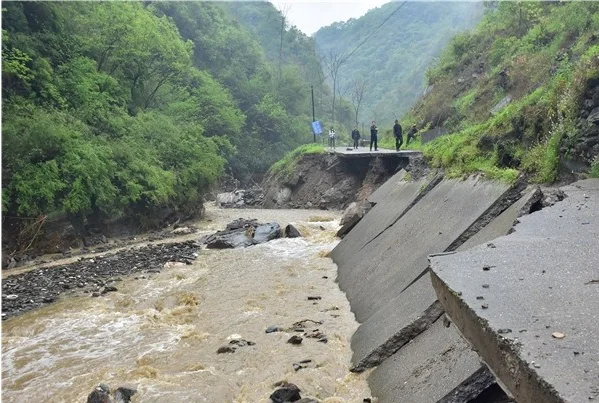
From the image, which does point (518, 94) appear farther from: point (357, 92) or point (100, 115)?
point (357, 92)

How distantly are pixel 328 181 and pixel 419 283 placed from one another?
Answer: 2294 cm

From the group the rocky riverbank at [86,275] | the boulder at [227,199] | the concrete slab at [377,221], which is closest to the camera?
the rocky riverbank at [86,275]

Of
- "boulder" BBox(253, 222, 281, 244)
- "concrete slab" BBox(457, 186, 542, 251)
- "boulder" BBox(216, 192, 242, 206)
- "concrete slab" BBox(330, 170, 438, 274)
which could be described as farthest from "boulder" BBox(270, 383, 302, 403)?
"boulder" BBox(216, 192, 242, 206)

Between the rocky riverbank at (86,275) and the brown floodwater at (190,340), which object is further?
the rocky riverbank at (86,275)

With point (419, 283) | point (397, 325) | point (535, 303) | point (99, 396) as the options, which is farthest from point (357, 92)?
point (535, 303)

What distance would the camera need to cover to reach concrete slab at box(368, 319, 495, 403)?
395 centimetres

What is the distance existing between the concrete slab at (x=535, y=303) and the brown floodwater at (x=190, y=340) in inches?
77.1

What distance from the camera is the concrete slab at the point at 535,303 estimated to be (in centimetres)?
272

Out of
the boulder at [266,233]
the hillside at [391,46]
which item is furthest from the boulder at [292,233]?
the hillside at [391,46]

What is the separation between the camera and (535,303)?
368cm

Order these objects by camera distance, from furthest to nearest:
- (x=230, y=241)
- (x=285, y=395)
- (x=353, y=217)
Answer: (x=230, y=241) < (x=353, y=217) < (x=285, y=395)

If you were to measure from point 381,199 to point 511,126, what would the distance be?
5190 mm

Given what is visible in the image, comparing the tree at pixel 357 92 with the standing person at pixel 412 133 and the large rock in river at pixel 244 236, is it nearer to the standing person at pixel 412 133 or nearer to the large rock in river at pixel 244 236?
the standing person at pixel 412 133

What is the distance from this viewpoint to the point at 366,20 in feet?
417
